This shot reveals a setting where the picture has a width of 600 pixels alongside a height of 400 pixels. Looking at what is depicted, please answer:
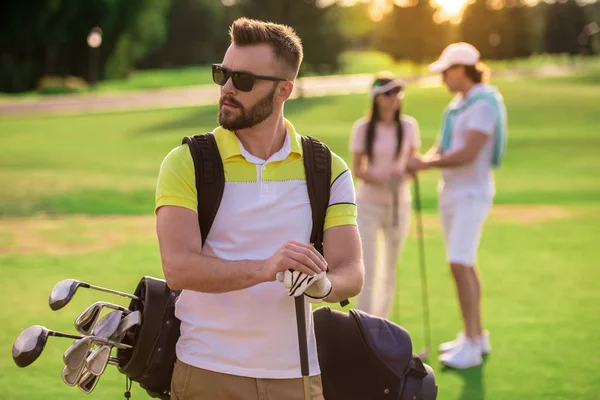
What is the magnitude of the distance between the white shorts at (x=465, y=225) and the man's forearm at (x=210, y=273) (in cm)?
449

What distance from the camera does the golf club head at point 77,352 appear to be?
3.21 m

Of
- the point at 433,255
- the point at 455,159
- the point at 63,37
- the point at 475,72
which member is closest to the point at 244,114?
the point at 455,159

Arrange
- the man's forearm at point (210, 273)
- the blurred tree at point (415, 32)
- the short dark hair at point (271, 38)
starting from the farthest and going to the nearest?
the blurred tree at point (415, 32) → the short dark hair at point (271, 38) → the man's forearm at point (210, 273)

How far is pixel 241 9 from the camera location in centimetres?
5372

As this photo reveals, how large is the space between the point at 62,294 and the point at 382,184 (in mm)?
4646

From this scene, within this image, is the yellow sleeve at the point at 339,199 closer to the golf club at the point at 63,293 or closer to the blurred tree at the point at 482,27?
the golf club at the point at 63,293

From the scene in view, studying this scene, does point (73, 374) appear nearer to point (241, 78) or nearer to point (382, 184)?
point (241, 78)

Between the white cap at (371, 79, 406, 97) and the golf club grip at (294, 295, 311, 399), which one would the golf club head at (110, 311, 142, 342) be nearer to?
the golf club grip at (294, 295, 311, 399)

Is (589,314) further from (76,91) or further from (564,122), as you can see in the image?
(76,91)

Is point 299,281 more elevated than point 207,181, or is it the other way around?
point 207,181

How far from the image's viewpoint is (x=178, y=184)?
10.1 ft

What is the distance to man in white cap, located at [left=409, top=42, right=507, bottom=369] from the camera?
7270 mm

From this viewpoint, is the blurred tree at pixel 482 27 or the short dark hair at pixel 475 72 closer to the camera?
the short dark hair at pixel 475 72

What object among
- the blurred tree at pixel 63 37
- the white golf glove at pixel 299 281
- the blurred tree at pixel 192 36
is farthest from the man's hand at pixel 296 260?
the blurred tree at pixel 192 36
